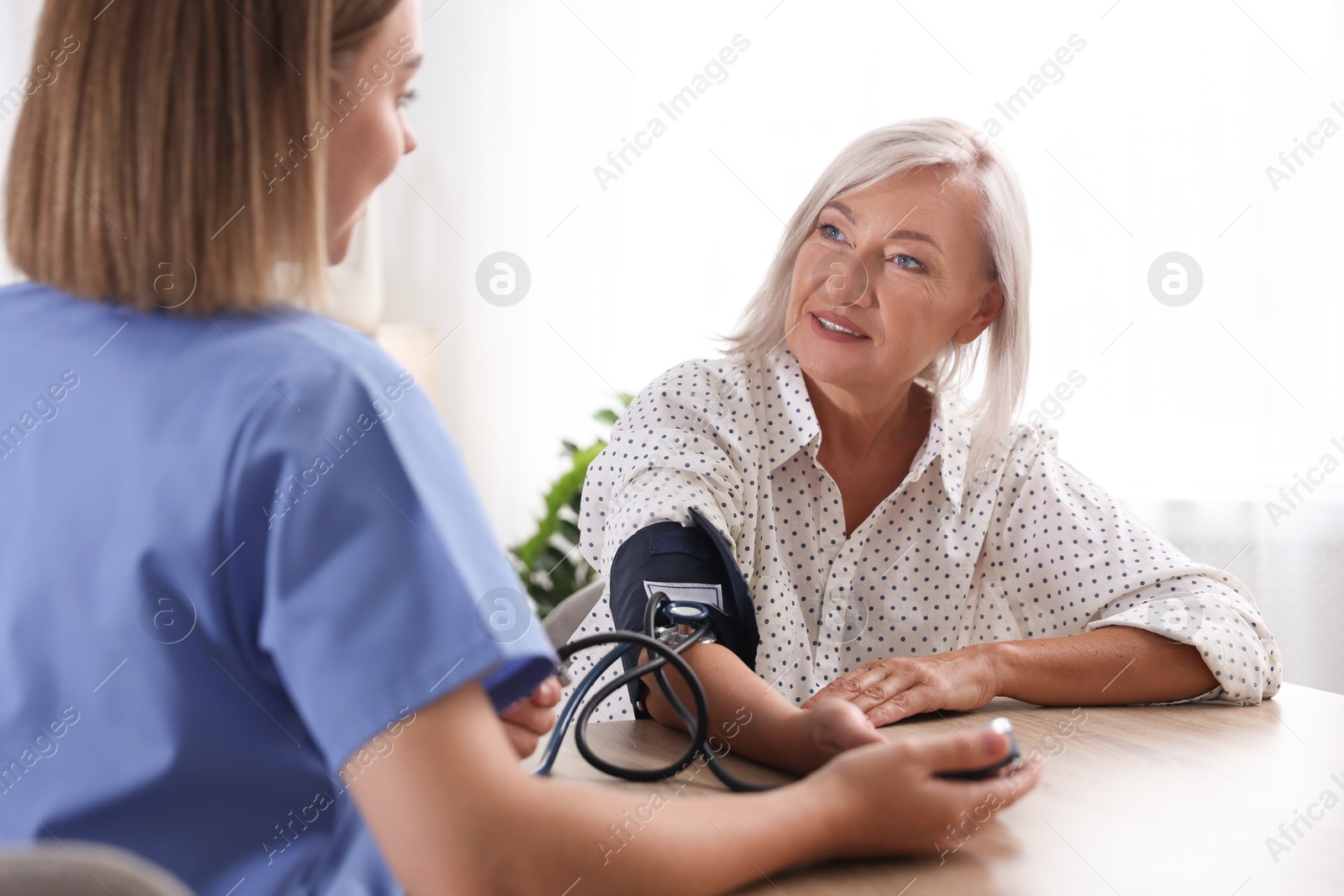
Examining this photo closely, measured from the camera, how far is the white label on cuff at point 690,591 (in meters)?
0.97

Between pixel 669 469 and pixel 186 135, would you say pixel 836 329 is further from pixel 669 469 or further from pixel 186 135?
pixel 186 135

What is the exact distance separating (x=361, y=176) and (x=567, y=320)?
279 cm

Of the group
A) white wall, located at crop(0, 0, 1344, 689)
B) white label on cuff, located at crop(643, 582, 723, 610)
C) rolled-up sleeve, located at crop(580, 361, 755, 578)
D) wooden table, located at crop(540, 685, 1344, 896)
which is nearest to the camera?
wooden table, located at crop(540, 685, 1344, 896)

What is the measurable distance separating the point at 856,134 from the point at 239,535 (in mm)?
2931

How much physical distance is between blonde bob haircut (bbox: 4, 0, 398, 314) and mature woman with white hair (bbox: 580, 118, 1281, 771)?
1.85 ft

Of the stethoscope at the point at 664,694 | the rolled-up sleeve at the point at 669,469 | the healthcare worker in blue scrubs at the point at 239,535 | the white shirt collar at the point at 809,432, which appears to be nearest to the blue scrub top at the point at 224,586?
the healthcare worker in blue scrubs at the point at 239,535

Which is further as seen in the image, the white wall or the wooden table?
the white wall

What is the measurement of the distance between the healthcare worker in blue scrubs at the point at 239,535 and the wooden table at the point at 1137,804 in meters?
0.20

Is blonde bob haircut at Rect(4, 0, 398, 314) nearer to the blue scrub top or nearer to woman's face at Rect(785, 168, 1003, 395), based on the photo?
the blue scrub top

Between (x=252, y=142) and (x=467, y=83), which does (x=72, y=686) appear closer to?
(x=252, y=142)

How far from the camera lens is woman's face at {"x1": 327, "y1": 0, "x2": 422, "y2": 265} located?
57cm

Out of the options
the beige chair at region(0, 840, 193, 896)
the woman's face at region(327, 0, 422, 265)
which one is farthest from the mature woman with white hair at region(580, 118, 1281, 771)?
the beige chair at region(0, 840, 193, 896)

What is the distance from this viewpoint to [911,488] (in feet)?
4.53

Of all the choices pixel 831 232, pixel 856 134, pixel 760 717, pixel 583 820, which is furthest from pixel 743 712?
pixel 856 134
